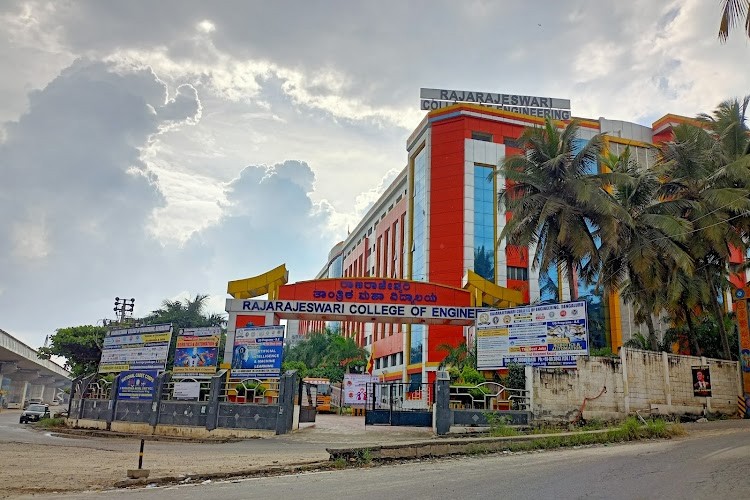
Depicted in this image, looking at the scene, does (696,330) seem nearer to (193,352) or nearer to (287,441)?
(287,441)

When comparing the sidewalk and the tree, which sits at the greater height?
the tree

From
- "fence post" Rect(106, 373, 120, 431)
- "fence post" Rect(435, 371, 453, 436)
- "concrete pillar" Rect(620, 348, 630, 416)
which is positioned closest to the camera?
"fence post" Rect(435, 371, 453, 436)

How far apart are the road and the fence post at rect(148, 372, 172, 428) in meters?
14.7

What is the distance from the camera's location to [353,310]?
26906mm

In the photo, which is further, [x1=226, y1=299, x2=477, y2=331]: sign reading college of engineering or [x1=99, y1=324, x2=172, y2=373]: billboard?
[x1=226, y1=299, x2=477, y2=331]: sign reading college of engineering

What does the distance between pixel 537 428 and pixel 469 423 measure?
85.4 inches

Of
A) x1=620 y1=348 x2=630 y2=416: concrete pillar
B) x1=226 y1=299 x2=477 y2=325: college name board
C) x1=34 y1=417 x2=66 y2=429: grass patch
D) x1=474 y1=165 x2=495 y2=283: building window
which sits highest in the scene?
x1=474 y1=165 x2=495 y2=283: building window

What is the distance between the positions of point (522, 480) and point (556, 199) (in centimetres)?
1805

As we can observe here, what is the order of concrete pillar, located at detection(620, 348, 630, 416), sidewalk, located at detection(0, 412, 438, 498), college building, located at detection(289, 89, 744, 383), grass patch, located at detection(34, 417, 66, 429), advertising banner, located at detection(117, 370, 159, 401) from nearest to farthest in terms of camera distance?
sidewalk, located at detection(0, 412, 438, 498)
concrete pillar, located at detection(620, 348, 630, 416)
advertising banner, located at detection(117, 370, 159, 401)
grass patch, located at detection(34, 417, 66, 429)
college building, located at detection(289, 89, 744, 383)

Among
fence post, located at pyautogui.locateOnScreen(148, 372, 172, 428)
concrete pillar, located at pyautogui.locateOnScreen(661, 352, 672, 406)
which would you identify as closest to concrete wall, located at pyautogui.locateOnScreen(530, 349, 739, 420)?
concrete pillar, located at pyautogui.locateOnScreen(661, 352, 672, 406)

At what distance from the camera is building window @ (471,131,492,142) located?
48.1 m

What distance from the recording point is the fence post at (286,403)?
829 inches

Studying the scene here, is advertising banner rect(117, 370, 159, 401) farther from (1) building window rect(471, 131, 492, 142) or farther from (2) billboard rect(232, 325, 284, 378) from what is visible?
(1) building window rect(471, 131, 492, 142)

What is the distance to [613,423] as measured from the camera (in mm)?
20484
